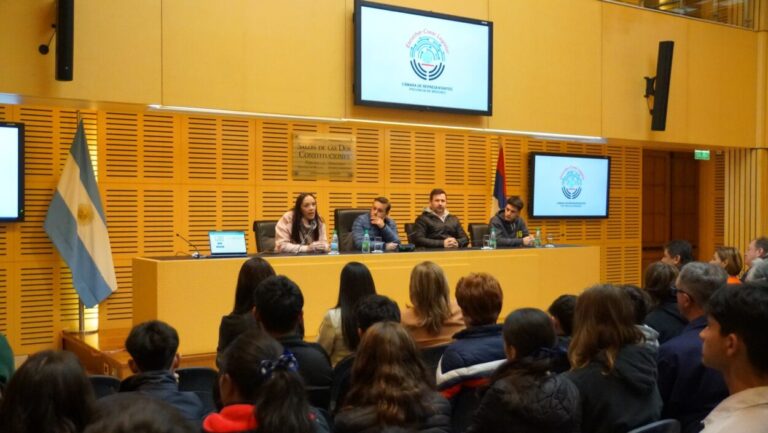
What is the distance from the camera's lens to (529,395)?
2.41 meters

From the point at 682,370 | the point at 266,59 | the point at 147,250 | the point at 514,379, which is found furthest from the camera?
the point at 147,250

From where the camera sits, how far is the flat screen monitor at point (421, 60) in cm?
730

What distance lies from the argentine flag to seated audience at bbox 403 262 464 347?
480 centimetres

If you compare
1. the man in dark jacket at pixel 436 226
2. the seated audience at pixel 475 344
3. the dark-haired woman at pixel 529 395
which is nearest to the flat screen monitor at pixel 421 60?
the man in dark jacket at pixel 436 226

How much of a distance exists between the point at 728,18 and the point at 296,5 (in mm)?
6799

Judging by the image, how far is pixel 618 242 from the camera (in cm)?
1271

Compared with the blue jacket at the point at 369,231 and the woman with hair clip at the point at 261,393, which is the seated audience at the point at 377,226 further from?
the woman with hair clip at the point at 261,393

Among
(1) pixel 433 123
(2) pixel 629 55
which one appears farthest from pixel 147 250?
(2) pixel 629 55

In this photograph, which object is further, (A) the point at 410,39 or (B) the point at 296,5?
(A) the point at 410,39

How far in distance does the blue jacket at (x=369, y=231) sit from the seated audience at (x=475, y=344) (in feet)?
13.0

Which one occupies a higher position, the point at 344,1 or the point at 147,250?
the point at 344,1

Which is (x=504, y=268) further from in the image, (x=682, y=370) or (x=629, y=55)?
(x=682, y=370)

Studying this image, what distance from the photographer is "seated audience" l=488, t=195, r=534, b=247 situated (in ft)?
27.3

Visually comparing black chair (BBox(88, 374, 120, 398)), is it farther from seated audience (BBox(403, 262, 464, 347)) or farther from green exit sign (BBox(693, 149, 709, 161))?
green exit sign (BBox(693, 149, 709, 161))
